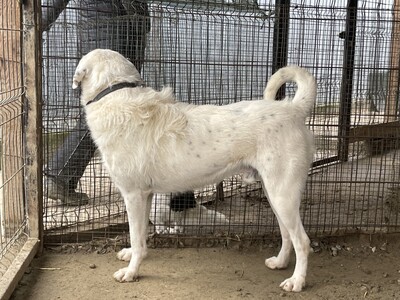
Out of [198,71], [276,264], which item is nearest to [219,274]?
[276,264]

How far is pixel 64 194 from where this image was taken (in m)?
4.04

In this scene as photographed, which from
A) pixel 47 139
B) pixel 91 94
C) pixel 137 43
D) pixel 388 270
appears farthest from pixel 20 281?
pixel 388 270

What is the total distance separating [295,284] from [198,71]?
71.3 inches

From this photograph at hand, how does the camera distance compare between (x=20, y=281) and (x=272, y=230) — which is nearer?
(x=20, y=281)

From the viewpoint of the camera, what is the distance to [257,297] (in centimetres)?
321

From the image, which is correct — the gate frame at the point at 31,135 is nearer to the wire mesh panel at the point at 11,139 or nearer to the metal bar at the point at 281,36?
the wire mesh panel at the point at 11,139

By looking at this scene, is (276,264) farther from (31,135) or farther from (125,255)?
(31,135)

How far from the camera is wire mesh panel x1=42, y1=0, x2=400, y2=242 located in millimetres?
3744

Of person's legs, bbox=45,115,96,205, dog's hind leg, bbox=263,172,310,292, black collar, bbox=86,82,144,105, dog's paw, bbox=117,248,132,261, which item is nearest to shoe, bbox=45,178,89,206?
person's legs, bbox=45,115,96,205

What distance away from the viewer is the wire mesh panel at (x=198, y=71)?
12.3ft

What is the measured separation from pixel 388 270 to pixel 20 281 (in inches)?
103

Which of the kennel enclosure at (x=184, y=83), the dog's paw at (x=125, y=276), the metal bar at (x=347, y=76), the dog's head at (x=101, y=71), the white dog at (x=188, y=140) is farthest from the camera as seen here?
the metal bar at (x=347, y=76)

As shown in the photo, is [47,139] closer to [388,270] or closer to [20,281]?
[20,281]

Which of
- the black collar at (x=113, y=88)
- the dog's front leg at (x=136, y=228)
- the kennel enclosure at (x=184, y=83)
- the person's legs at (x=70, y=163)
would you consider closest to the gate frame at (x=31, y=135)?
the kennel enclosure at (x=184, y=83)
